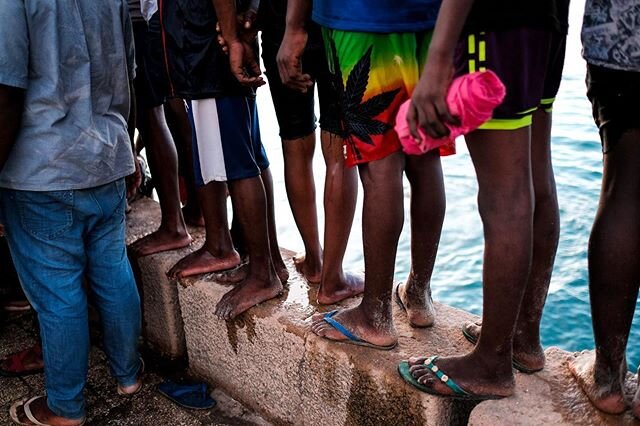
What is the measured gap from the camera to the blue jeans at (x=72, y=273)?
8.80 feet

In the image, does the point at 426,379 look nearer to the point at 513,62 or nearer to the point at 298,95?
the point at 513,62

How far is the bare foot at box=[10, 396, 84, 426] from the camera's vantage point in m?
2.94

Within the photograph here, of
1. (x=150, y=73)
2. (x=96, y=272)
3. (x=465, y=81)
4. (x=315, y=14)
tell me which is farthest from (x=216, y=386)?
(x=465, y=81)

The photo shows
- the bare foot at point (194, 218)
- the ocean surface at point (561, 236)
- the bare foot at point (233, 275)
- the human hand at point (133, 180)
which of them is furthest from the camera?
the ocean surface at point (561, 236)

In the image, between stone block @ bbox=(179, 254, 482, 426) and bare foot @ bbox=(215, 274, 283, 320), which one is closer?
stone block @ bbox=(179, 254, 482, 426)

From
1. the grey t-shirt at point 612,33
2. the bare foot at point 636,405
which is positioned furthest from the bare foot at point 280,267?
the grey t-shirt at point 612,33

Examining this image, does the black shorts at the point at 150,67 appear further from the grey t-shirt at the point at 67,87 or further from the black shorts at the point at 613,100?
the black shorts at the point at 613,100

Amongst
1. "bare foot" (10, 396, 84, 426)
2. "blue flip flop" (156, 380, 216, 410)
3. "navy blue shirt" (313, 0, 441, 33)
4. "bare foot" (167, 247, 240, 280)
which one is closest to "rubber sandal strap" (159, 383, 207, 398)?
"blue flip flop" (156, 380, 216, 410)

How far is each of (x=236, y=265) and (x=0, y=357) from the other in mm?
1307

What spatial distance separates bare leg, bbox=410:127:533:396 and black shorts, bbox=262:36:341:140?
0.76 metres

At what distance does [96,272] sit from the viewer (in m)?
2.92

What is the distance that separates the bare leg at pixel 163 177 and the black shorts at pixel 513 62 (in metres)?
1.88

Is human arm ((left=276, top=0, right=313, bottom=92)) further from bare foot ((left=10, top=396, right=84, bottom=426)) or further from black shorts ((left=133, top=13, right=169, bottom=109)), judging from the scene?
bare foot ((left=10, top=396, right=84, bottom=426))

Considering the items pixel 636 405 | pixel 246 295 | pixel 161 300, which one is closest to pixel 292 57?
pixel 246 295
